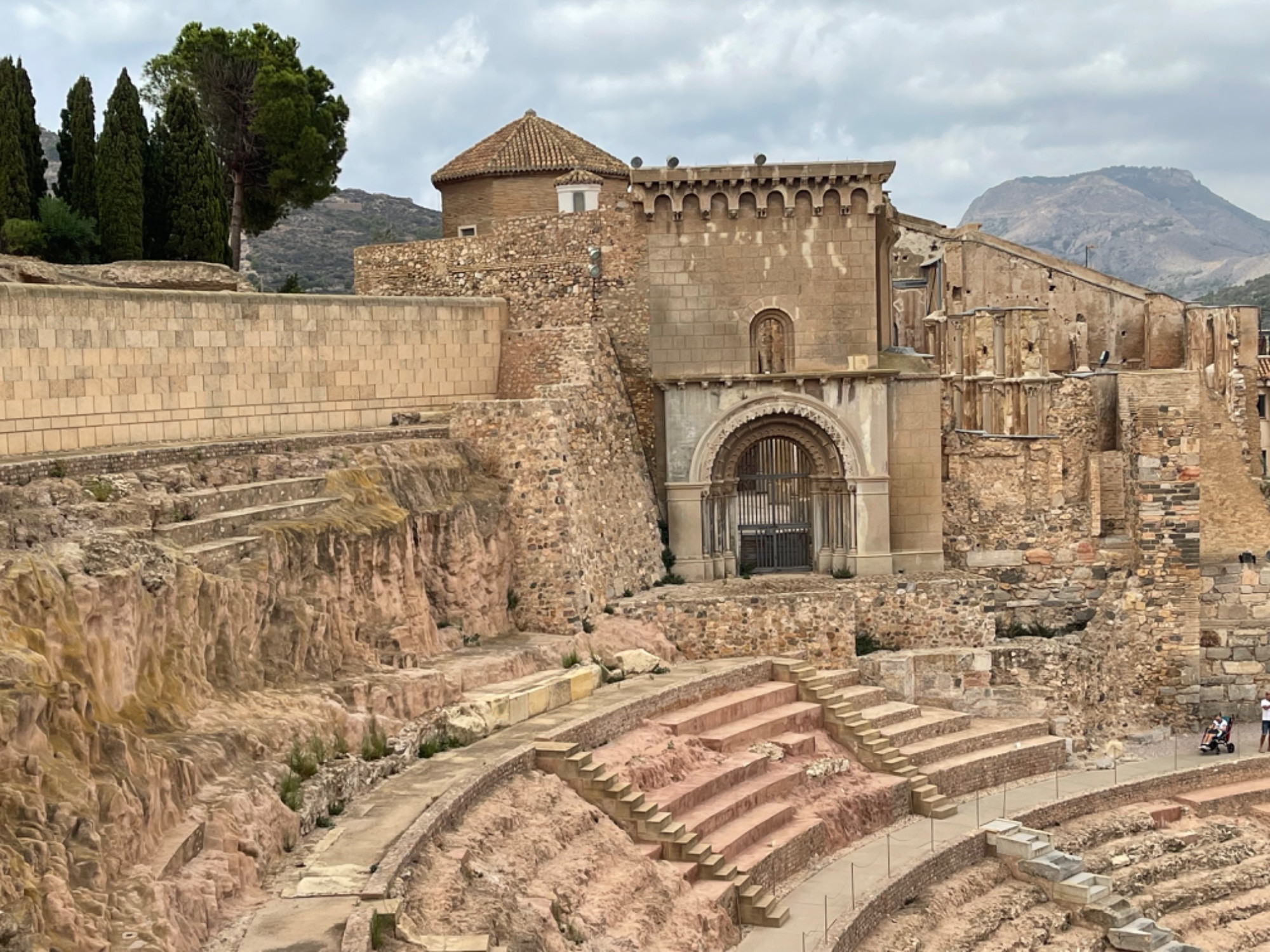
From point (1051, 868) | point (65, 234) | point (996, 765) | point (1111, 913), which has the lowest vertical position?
point (1111, 913)

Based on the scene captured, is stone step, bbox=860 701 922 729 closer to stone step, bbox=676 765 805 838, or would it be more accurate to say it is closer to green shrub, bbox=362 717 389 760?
stone step, bbox=676 765 805 838

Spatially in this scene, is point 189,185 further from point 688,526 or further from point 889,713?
point 889,713

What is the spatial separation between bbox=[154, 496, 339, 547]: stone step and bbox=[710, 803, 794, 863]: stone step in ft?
21.2

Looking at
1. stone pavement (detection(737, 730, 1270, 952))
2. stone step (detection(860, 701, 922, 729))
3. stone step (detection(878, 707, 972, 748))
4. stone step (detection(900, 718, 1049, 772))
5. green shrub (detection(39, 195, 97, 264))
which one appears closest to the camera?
stone pavement (detection(737, 730, 1270, 952))

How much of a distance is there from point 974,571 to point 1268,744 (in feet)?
18.5

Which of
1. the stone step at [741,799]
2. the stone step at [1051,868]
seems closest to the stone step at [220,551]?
the stone step at [741,799]

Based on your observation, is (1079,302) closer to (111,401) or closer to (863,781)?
(863,781)

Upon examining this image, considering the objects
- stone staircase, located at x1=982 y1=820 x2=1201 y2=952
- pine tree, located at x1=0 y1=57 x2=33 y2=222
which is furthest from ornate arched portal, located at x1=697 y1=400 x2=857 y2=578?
pine tree, located at x1=0 y1=57 x2=33 y2=222

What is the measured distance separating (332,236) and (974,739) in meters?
52.0

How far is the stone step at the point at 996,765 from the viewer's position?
78.3 feet

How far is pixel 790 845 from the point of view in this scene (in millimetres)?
20312

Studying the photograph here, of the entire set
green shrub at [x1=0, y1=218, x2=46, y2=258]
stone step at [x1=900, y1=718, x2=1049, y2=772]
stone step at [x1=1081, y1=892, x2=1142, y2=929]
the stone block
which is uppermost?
green shrub at [x1=0, y1=218, x2=46, y2=258]

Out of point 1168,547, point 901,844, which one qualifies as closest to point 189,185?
point 901,844

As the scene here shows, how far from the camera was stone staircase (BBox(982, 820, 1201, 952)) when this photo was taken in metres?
20.8
